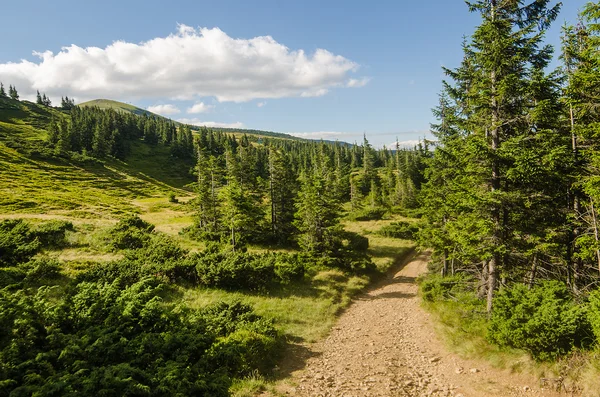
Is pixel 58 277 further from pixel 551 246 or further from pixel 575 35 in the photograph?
pixel 575 35

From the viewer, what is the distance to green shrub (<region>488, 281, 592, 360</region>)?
10102 millimetres

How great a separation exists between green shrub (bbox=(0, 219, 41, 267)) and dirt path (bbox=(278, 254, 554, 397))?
2148 centimetres

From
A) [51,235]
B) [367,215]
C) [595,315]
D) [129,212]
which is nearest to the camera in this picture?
[595,315]

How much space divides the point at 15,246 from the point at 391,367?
27046 mm

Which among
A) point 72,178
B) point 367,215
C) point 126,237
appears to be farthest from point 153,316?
point 72,178

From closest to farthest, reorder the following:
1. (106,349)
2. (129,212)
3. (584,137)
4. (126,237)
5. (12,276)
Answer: (106,349), (584,137), (12,276), (126,237), (129,212)

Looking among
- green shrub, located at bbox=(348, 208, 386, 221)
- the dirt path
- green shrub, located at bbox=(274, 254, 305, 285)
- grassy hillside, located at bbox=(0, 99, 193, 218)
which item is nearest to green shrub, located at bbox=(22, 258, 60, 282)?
green shrub, located at bbox=(274, 254, 305, 285)

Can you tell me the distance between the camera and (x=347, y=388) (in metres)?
11.6

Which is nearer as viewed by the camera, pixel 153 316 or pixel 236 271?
pixel 153 316

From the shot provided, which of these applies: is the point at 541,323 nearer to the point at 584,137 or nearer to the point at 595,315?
the point at 595,315

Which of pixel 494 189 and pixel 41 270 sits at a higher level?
pixel 494 189

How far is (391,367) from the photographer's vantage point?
13195 mm

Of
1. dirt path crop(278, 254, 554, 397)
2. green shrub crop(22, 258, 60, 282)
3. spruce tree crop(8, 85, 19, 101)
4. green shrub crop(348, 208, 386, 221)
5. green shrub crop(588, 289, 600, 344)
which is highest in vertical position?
spruce tree crop(8, 85, 19, 101)

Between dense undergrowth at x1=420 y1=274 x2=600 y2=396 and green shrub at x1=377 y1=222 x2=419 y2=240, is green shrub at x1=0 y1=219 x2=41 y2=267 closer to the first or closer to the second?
dense undergrowth at x1=420 y1=274 x2=600 y2=396
